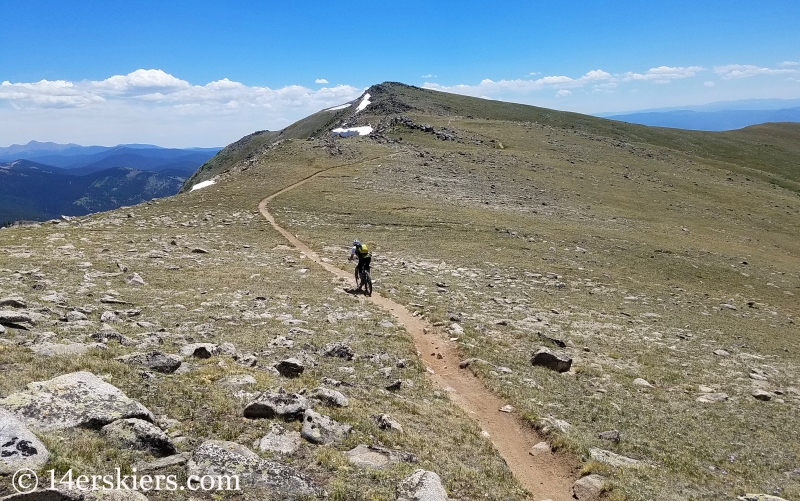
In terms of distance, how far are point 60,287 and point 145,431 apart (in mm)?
14955

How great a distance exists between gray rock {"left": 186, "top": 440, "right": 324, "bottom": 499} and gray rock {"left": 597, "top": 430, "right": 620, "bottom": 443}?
892 centimetres

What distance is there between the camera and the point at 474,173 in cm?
7069

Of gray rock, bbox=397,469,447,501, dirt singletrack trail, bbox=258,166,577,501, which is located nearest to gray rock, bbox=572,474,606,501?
dirt singletrack trail, bbox=258,166,577,501

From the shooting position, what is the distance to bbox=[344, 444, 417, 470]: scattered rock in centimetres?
948

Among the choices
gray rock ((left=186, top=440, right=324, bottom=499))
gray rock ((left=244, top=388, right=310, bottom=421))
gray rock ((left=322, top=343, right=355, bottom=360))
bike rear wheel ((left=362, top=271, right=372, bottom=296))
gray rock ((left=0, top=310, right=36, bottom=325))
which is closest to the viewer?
gray rock ((left=186, top=440, right=324, bottom=499))

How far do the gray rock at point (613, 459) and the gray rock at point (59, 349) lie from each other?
13840mm

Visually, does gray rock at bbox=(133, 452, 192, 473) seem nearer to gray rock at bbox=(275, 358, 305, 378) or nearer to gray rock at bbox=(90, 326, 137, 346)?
gray rock at bbox=(275, 358, 305, 378)

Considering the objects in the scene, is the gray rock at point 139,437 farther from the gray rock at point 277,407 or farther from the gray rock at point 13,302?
the gray rock at point 13,302

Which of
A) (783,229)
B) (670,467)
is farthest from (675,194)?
(670,467)

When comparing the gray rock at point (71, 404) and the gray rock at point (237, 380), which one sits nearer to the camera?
the gray rock at point (71, 404)

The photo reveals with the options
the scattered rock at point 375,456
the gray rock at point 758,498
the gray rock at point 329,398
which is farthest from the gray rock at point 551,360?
the scattered rock at point 375,456

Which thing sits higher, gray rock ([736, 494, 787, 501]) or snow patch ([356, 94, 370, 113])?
snow patch ([356, 94, 370, 113])

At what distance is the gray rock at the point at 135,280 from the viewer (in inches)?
877

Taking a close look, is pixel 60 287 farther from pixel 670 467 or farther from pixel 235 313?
pixel 670 467
